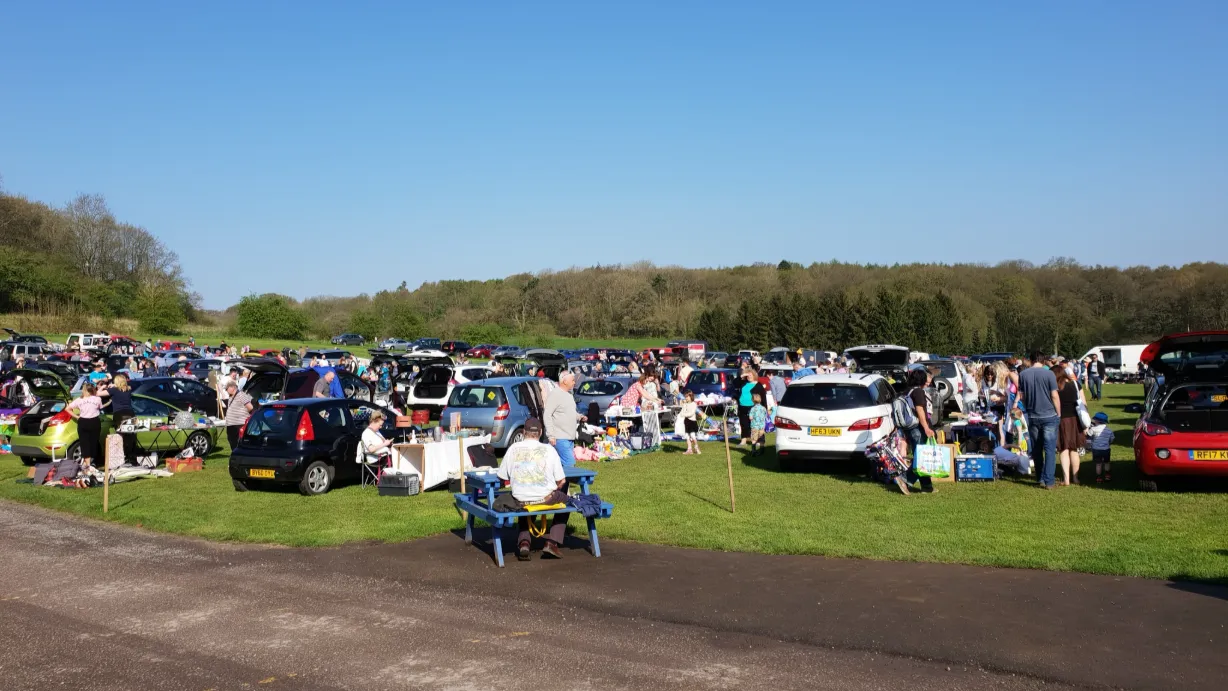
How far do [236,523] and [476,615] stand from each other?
5.63 m

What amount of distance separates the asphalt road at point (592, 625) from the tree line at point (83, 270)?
8322 centimetres

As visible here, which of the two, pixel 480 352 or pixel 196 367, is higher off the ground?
pixel 196 367

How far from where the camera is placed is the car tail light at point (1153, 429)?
1185 cm

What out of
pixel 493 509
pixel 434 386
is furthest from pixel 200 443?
pixel 493 509

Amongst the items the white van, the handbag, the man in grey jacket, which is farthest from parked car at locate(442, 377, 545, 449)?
the white van

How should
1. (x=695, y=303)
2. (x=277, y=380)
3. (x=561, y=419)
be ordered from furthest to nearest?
(x=695, y=303) → (x=277, y=380) → (x=561, y=419)

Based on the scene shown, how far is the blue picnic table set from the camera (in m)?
9.19

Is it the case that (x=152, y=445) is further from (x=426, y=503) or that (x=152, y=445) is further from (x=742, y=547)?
(x=742, y=547)

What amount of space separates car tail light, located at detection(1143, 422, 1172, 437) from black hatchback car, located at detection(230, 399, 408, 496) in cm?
1120

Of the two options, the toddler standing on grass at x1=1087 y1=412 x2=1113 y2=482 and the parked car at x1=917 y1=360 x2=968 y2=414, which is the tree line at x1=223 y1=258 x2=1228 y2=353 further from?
the toddler standing on grass at x1=1087 y1=412 x2=1113 y2=482

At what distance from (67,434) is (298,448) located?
6.02 metres

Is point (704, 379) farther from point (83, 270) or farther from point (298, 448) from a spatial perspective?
point (83, 270)

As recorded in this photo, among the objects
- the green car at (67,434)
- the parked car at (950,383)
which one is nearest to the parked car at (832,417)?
the parked car at (950,383)

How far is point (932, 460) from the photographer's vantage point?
502 inches
